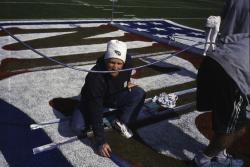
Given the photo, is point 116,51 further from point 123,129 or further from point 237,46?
point 237,46

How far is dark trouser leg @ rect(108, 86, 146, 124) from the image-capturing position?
4.54m

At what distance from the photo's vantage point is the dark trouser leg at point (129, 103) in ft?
14.9

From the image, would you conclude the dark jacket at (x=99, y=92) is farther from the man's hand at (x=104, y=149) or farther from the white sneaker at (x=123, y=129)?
the white sneaker at (x=123, y=129)

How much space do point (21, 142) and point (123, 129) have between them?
1.34m

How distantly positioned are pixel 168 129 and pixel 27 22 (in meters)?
7.23

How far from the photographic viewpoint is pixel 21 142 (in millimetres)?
4160

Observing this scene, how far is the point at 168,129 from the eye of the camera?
4.89 meters

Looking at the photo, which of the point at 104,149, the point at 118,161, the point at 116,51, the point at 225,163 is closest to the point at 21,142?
the point at 104,149

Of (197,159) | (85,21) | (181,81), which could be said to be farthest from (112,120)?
(85,21)

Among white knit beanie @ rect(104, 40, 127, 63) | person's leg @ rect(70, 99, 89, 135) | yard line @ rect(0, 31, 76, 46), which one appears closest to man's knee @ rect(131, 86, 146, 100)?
white knit beanie @ rect(104, 40, 127, 63)

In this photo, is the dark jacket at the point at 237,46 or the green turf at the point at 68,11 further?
the green turf at the point at 68,11

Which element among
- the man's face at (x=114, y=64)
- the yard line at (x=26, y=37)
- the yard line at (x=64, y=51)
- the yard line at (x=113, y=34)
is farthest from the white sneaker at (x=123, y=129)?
the yard line at (x=113, y=34)

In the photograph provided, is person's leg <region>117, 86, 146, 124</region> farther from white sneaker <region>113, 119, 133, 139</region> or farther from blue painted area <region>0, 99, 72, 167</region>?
blue painted area <region>0, 99, 72, 167</region>

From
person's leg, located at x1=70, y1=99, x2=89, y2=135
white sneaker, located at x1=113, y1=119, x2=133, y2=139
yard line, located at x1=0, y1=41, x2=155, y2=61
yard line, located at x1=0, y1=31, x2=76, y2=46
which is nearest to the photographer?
person's leg, located at x1=70, y1=99, x2=89, y2=135
